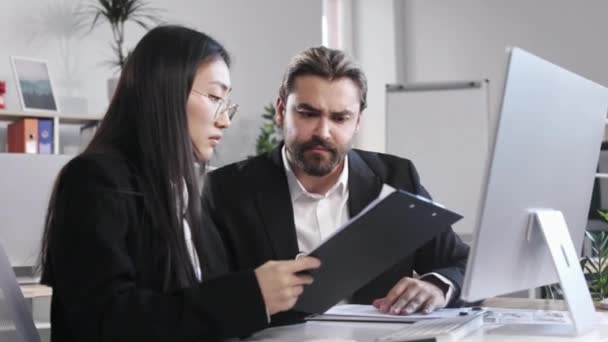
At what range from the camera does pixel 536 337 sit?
1.35 meters

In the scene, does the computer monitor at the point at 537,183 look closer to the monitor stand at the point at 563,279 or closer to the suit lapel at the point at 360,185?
the monitor stand at the point at 563,279

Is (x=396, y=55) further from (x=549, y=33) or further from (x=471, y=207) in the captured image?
(x=471, y=207)

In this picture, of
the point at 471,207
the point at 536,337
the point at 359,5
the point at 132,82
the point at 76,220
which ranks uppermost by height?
the point at 359,5

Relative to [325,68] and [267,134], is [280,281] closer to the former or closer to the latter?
[325,68]

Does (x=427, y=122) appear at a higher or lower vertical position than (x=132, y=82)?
lower

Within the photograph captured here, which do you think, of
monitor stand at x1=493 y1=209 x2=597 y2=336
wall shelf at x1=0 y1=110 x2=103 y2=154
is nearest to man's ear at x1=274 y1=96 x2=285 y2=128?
monitor stand at x1=493 y1=209 x2=597 y2=336

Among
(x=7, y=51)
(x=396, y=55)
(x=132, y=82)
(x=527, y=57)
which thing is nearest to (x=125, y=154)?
(x=132, y=82)

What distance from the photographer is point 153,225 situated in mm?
1284

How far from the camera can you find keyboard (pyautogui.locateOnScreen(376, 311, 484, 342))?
1.25 m

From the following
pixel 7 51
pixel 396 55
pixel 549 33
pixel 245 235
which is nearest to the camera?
pixel 245 235

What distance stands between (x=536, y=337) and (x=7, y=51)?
13.4ft

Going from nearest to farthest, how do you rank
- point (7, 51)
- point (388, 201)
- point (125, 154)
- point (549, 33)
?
point (388, 201), point (125, 154), point (7, 51), point (549, 33)

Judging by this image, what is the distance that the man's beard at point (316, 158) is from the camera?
6.77 feet

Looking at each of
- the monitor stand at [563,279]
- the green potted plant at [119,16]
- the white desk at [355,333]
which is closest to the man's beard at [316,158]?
the white desk at [355,333]
